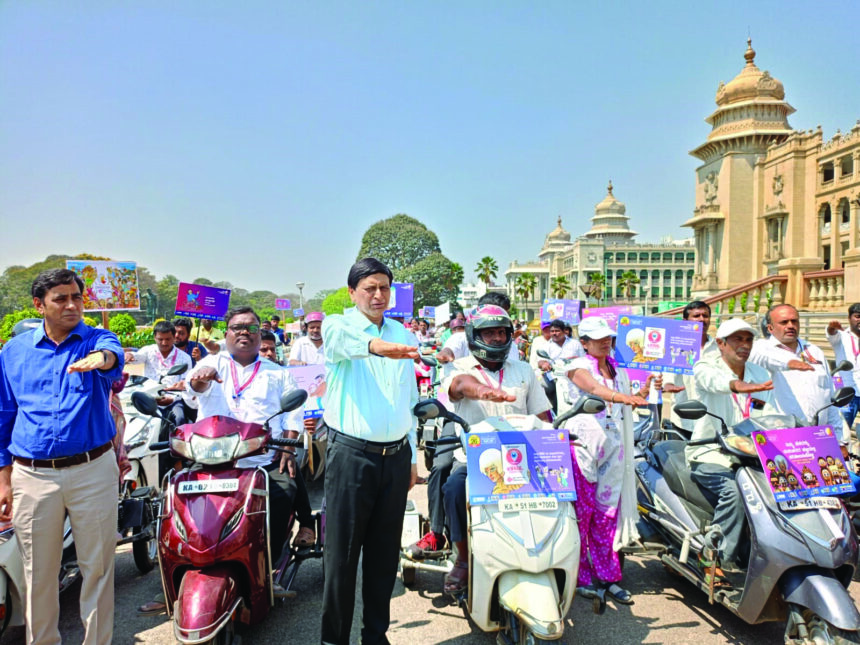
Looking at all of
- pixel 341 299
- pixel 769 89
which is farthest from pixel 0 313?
pixel 769 89

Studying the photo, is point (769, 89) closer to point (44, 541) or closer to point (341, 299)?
point (341, 299)

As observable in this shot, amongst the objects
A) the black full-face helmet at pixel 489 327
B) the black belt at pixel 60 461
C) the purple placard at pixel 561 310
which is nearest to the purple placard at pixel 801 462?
the black full-face helmet at pixel 489 327

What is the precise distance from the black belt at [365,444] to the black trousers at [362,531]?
2 cm

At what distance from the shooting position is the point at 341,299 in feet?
213

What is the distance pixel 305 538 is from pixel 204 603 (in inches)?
46.9

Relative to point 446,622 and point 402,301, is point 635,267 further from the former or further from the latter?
point 446,622

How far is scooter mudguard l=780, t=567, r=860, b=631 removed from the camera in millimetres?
2662

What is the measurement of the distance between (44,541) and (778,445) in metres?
4.10

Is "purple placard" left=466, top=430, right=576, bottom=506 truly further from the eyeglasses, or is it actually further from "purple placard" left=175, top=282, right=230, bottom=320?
"purple placard" left=175, top=282, right=230, bottom=320

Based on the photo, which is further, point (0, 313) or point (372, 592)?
point (0, 313)

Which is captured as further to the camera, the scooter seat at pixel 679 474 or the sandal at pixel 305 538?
the sandal at pixel 305 538

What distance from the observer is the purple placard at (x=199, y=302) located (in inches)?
340

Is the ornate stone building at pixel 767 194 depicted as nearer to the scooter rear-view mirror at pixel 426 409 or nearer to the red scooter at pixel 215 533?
the scooter rear-view mirror at pixel 426 409

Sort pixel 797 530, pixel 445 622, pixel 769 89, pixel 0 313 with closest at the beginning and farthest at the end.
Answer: pixel 797 530 → pixel 445 622 → pixel 769 89 → pixel 0 313
